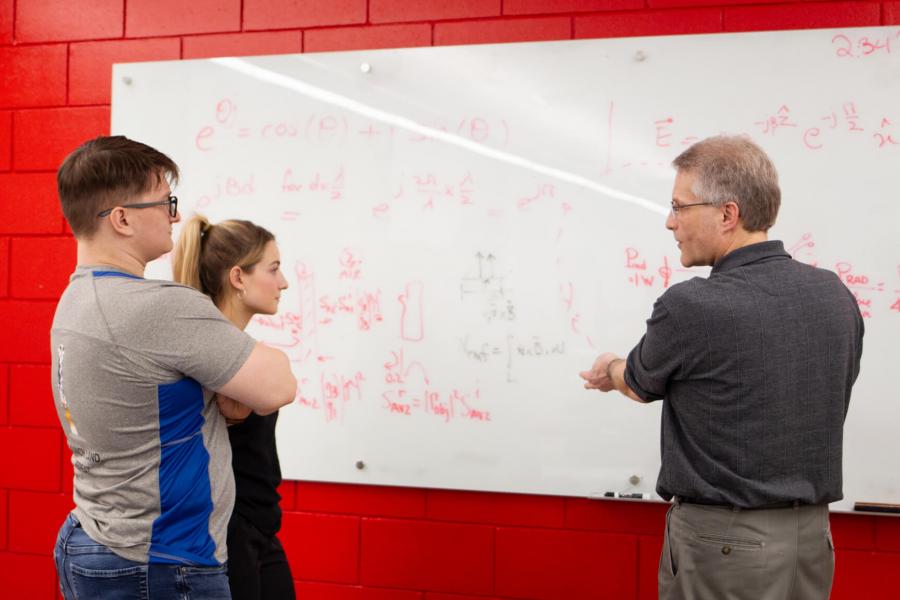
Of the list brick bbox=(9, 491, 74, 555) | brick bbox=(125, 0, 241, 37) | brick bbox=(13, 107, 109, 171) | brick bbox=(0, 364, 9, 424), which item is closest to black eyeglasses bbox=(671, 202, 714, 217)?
brick bbox=(125, 0, 241, 37)

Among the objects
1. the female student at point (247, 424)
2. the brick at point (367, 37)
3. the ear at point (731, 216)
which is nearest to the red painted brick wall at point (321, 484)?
the brick at point (367, 37)

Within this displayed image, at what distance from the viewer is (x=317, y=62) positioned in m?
2.26

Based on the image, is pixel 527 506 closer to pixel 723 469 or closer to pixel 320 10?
pixel 723 469

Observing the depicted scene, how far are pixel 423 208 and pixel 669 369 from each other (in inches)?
39.9

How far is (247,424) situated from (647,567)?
1222 millimetres

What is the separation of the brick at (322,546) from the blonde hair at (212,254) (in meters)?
0.97

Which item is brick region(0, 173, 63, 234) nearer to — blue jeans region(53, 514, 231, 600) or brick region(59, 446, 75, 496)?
brick region(59, 446, 75, 496)

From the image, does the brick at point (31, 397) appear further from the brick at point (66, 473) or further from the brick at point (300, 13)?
the brick at point (300, 13)

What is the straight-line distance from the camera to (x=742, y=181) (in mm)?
1410

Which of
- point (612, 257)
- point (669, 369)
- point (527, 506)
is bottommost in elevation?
point (527, 506)

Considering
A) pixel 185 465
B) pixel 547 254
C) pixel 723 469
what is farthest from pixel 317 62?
pixel 723 469

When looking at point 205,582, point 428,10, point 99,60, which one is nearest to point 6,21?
point 99,60

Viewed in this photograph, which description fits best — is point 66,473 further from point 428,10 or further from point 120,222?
point 428,10

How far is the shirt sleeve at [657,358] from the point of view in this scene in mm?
1376
